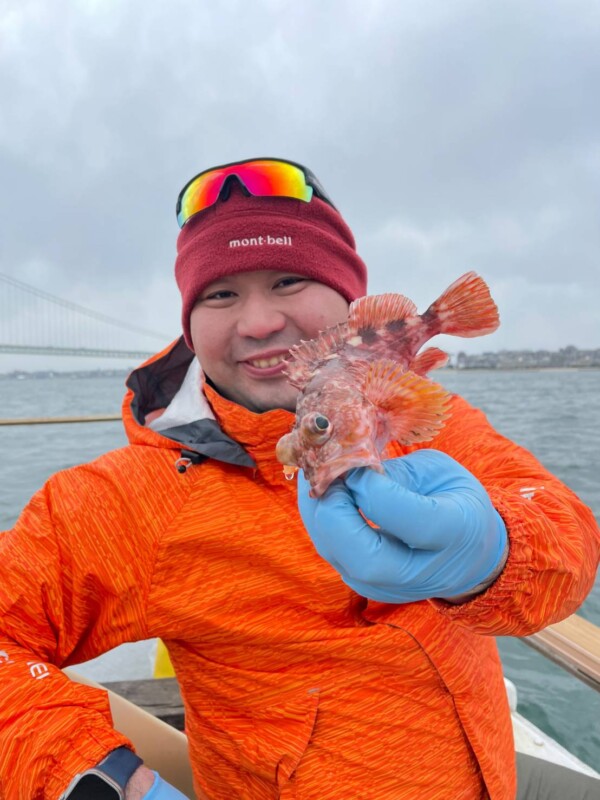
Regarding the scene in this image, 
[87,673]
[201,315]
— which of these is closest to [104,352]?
[87,673]

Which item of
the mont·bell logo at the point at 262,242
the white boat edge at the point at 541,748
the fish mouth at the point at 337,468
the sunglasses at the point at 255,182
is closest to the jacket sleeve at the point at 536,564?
the fish mouth at the point at 337,468

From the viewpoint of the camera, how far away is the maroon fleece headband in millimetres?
1749

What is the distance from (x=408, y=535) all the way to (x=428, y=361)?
23.7 inches

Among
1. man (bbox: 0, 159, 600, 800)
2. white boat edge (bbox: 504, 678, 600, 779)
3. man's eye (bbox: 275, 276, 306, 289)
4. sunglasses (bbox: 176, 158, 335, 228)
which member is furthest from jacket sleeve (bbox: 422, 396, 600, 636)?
white boat edge (bbox: 504, 678, 600, 779)

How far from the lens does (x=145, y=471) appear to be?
181cm

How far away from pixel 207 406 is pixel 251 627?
77 cm

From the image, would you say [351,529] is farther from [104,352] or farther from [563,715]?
[104,352]

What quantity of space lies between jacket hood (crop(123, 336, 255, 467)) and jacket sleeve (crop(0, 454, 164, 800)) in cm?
22

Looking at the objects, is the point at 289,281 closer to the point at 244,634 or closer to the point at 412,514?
the point at 412,514

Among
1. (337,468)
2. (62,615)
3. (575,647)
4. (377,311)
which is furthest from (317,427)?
(575,647)

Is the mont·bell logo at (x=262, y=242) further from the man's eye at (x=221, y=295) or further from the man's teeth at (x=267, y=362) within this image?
the man's teeth at (x=267, y=362)

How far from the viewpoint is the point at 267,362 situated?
177cm

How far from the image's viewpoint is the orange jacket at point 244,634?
4.99ft

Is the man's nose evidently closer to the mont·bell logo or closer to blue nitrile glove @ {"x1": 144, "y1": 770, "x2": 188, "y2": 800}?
the mont·bell logo
